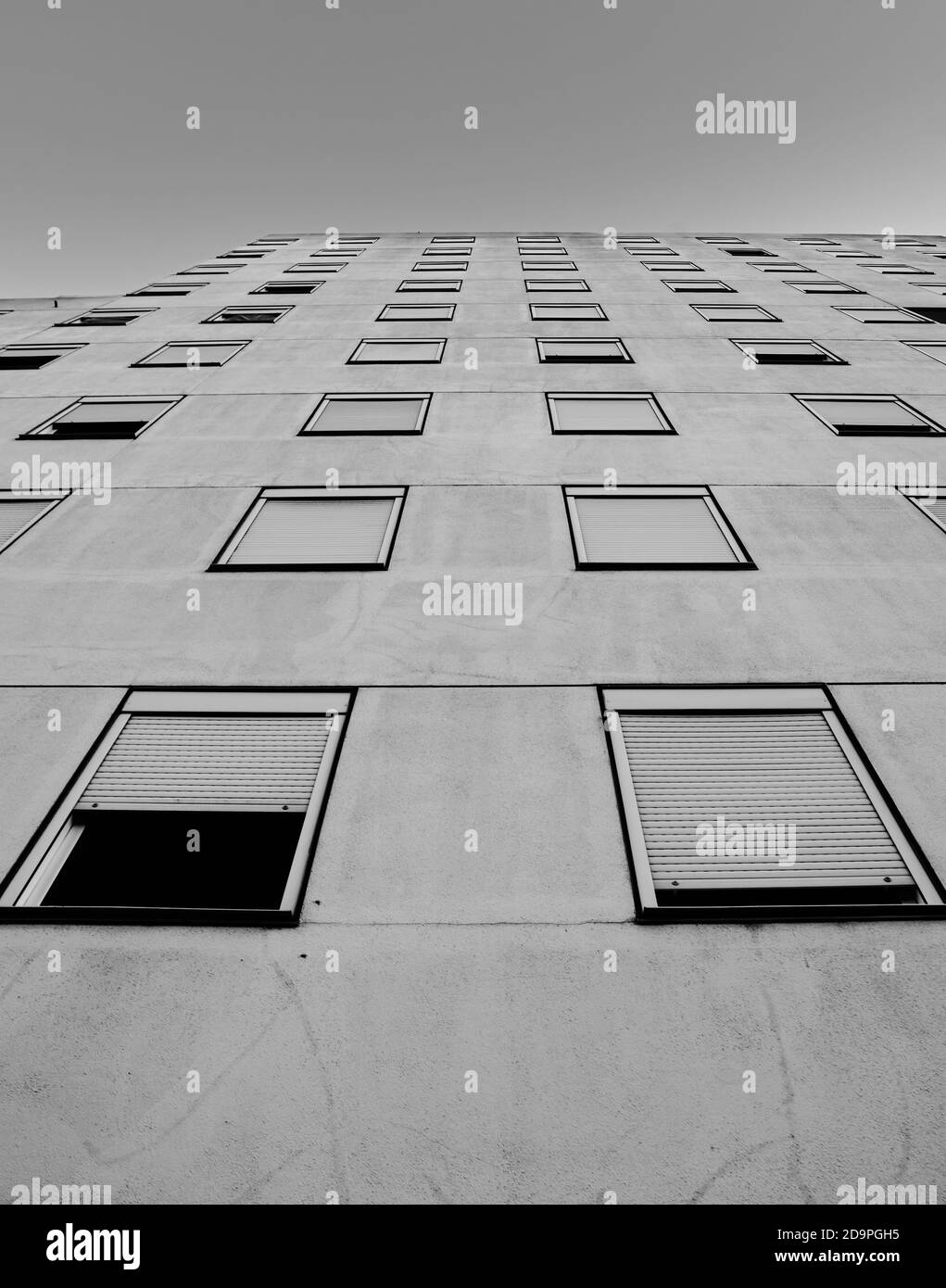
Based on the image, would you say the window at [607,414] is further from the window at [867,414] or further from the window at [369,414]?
the window at [867,414]

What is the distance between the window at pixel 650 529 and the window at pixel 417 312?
9.31 m

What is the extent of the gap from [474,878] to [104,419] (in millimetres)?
10320

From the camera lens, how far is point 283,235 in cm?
3198

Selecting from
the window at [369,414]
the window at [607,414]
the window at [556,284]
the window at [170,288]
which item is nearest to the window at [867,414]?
the window at [607,414]

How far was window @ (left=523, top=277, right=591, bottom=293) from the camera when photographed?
19531 millimetres

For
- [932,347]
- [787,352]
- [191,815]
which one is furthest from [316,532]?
[932,347]

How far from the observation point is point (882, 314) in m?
16.9

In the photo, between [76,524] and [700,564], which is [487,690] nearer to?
[700,564]

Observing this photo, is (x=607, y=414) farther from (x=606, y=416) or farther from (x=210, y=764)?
(x=210, y=764)

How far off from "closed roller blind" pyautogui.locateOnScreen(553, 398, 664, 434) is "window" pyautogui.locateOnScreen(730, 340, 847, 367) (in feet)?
11.3

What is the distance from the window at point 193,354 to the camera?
14.3 meters

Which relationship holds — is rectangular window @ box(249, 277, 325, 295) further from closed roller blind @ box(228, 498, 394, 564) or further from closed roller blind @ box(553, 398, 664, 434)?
closed roller blind @ box(228, 498, 394, 564)

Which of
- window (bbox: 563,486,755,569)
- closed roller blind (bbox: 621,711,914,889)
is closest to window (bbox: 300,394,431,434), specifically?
window (bbox: 563,486,755,569)
